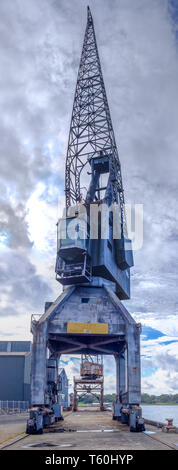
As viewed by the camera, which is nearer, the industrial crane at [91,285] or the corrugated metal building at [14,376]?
the industrial crane at [91,285]

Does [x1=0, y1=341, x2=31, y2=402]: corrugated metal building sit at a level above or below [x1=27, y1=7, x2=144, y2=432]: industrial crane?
below

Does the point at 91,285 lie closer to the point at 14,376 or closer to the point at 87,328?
the point at 87,328

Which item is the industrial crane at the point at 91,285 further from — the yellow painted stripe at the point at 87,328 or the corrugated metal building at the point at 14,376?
the corrugated metal building at the point at 14,376

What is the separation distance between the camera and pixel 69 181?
49812mm

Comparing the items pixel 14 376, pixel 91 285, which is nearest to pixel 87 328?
pixel 91 285

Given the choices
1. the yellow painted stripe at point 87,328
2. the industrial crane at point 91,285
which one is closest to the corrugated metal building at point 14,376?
the industrial crane at point 91,285

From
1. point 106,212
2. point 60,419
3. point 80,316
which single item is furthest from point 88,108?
point 60,419

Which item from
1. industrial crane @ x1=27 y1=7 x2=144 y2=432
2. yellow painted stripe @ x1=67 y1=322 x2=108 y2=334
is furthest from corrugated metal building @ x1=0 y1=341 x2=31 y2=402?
yellow painted stripe @ x1=67 y1=322 x2=108 y2=334

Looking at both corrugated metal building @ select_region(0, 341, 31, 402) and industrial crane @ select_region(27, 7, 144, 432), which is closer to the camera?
industrial crane @ select_region(27, 7, 144, 432)

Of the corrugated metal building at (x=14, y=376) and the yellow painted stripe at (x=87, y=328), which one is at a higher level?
the yellow painted stripe at (x=87, y=328)

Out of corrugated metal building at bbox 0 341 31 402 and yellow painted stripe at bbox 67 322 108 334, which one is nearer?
yellow painted stripe at bbox 67 322 108 334

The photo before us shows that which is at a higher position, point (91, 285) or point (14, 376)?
point (91, 285)

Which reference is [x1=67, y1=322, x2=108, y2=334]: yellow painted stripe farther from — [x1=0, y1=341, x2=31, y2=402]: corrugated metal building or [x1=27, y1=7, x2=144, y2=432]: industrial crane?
[x1=0, y1=341, x2=31, y2=402]: corrugated metal building

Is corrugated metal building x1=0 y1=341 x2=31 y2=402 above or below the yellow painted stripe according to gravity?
below
